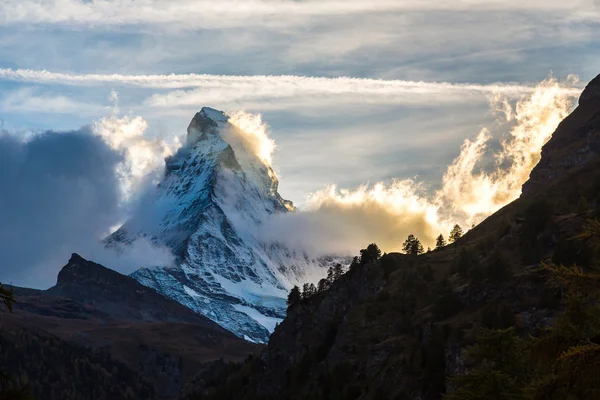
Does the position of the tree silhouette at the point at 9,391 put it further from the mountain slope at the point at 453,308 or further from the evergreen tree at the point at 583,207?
the evergreen tree at the point at 583,207

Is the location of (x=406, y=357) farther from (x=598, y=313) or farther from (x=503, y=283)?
(x=598, y=313)

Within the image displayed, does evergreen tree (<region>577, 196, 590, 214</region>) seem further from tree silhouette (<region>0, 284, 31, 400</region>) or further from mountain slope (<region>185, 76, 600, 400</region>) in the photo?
tree silhouette (<region>0, 284, 31, 400</region>)

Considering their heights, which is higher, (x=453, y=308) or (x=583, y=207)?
(x=583, y=207)

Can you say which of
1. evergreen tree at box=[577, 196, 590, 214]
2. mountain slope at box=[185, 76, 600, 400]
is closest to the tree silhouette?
mountain slope at box=[185, 76, 600, 400]

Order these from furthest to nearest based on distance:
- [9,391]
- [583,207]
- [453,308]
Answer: [583,207] < [453,308] < [9,391]

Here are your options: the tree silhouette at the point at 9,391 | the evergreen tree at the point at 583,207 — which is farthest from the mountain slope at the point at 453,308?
the tree silhouette at the point at 9,391

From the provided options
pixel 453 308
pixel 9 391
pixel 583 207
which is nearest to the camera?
pixel 9 391

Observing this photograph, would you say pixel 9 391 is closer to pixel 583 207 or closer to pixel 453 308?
pixel 453 308

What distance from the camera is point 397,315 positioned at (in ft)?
601

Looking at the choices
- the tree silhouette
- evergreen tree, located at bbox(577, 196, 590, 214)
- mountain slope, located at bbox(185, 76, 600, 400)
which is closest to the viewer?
the tree silhouette

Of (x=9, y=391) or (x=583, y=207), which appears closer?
(x=9, y=391)

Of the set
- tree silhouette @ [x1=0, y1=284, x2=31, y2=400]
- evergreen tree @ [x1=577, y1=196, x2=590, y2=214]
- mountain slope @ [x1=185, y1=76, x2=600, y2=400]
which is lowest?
tree silhouette @ [x1=0, y1=284, x2=31, y2=400]

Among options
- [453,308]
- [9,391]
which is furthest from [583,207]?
[9,391]

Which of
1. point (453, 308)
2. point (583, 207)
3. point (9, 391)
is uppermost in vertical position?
point (583, 207)
